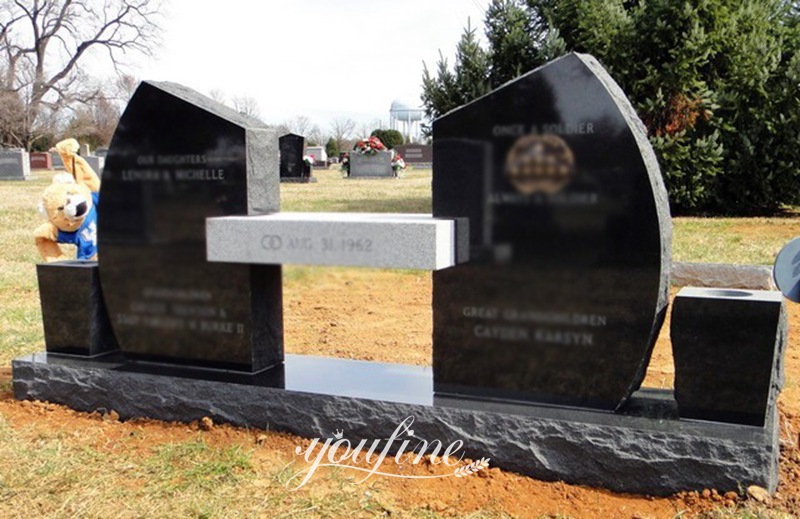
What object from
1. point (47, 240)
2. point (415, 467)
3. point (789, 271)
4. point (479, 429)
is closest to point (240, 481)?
point (415, 467)

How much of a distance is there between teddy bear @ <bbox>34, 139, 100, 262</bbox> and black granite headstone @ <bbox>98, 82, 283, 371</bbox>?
8.57ft

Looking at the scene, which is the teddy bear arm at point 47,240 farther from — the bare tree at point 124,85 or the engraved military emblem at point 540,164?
the bare tree at point 124,85

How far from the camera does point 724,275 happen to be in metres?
7.43

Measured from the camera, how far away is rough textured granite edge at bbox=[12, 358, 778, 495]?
3.33 m

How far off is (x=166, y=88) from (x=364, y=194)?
16.7m

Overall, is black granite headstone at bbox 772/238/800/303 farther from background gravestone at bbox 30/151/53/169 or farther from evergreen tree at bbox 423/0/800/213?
background gravestone at bbox 30/151/53/169

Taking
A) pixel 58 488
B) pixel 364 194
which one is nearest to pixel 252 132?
pixel 58 488

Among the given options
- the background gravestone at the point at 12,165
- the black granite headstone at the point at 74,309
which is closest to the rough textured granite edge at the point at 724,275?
the black granite headstone at the point at 74,309

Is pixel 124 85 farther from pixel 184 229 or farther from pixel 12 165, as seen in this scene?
pixel 184 229

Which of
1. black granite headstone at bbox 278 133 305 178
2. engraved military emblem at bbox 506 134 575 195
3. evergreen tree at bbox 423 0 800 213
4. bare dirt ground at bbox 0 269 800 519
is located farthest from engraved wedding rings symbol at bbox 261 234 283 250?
black granite headstone at bbox 278 133 305 178

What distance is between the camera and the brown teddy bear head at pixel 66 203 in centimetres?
720

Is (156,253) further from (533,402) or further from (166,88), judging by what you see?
(533,402)

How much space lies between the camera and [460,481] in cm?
363

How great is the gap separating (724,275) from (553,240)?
4366 mm
